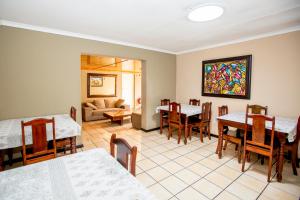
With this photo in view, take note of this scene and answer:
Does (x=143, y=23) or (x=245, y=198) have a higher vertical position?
(x=143, y=23)

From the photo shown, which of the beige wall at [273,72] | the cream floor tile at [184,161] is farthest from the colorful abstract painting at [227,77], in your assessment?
the cream floor tile at [184,161]

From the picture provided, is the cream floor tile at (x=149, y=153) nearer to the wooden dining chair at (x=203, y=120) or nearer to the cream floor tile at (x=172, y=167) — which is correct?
the cream floor tile at (x=172, y=167)

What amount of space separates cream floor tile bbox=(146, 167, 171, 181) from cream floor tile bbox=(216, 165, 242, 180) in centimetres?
85

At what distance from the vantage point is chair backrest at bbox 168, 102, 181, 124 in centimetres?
368

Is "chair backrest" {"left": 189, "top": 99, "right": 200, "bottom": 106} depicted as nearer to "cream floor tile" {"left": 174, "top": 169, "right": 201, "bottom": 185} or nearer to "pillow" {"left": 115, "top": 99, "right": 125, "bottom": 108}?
"cream floor tile" {"left": 174, "top": 169, "right": 201, "bottom": 185}

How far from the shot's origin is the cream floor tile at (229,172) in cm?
239

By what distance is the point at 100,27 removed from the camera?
2.82 metres

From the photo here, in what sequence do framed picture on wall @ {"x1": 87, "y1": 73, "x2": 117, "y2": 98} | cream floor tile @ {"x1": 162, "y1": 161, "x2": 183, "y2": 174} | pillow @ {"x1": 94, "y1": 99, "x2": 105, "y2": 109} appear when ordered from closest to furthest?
cream floor tile @ {"x1": 162, "y1": 161, "x2": 183, "y2": 174} < pillow @ {"x1": 94, "y1": 99, "x2": 105, "y2": 109} < framed picture on wall @ {"x1": 87, "y1": 73, "x2": 117, "y2": 98}

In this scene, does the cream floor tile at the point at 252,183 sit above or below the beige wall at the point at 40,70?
below

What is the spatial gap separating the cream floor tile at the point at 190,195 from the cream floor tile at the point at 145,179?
0.42 meters

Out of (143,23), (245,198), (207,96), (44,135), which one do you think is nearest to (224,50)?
(207,96)

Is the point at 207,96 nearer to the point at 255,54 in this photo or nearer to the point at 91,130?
the point at 255,54

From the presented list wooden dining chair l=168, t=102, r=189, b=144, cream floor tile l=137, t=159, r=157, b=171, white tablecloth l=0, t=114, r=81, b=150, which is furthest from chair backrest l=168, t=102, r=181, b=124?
white tablecloth l=0, t=114, r=81, b=150

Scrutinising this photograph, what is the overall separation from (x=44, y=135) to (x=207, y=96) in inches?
147
